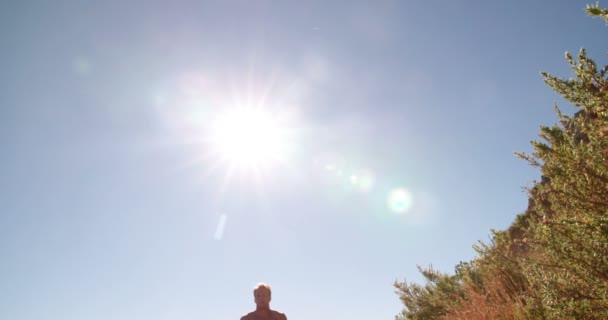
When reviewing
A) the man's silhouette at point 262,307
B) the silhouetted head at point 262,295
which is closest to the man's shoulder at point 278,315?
the man's silhouette at point 262,307

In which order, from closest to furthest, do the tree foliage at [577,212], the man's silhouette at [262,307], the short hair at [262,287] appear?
the tree foliage at [577,212]
the man's silhouette at [262,307]
the short hair at [262,287]

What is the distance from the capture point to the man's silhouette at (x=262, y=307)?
7.10m

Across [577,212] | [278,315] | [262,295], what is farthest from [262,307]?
[577,212]

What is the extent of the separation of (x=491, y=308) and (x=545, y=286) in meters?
1.01

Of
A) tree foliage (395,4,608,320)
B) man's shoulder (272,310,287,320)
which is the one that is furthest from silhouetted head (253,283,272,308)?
tree foliage (395,4,608,320)

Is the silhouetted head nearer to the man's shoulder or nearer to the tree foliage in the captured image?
the man's shoulder

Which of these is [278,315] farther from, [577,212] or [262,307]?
[577,212]

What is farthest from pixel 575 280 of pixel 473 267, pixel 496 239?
pixel 473 267

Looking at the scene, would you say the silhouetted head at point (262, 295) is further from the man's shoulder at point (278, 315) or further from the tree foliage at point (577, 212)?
the tree foliage at point (577, 212)

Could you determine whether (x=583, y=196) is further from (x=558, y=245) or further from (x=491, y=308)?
(x=491, y=308)

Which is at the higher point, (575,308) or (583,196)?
(583,196)

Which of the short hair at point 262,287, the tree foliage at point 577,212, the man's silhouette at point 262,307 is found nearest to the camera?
the tree foliage at point 577,212

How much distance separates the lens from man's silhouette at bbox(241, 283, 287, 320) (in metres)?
7.10

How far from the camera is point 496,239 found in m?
6.55
